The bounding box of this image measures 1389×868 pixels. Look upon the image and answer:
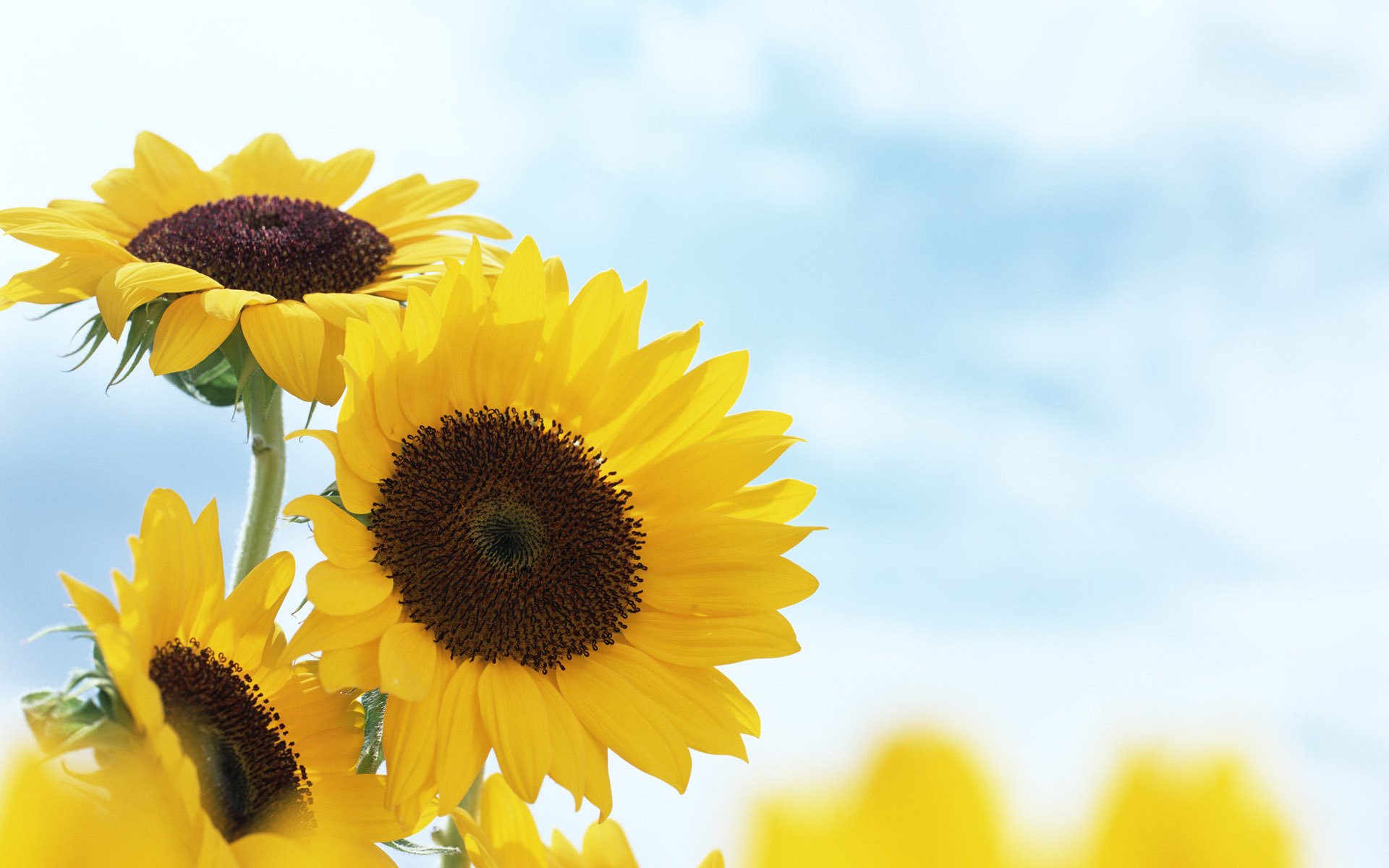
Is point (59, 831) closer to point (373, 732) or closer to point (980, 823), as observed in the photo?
point (980, 823)

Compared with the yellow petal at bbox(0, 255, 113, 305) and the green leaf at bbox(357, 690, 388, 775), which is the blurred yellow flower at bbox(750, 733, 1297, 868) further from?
the yellow petal at bbox(0, 255, 113, 305)

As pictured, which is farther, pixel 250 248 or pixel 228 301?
pixel 250 248

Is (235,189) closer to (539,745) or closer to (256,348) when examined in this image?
(256,348)

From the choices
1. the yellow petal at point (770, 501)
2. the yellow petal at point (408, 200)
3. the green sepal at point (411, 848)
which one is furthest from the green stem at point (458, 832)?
the yellow petal at point (408, 200)

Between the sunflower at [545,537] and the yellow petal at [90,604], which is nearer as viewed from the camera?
the yellow petal at [90,604]

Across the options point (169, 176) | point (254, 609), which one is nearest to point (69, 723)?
point (254, 609)

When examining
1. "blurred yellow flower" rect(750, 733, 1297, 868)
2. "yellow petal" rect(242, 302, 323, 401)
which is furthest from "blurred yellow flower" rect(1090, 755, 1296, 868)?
"yellow petal" rect(242, 302, 323, 401)

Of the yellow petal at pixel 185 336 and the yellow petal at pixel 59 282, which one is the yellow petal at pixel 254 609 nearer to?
the yellow petal at pixel 185 336
